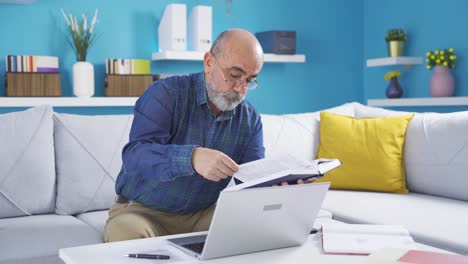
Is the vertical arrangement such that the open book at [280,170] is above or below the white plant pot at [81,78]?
below

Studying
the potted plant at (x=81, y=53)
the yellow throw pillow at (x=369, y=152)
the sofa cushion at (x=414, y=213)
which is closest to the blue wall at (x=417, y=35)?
the yellow throw pillow at (x=369, y=152)

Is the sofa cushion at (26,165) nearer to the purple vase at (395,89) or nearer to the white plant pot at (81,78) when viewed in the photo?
the white plant pot at (81,78)

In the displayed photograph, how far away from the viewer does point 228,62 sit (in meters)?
1.94

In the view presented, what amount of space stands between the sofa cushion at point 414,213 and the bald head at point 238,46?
85 centimetres

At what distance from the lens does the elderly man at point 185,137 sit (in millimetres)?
1930

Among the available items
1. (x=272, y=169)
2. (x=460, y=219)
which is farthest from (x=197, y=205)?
(x=460, y=219)

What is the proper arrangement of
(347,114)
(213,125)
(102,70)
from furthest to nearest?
(102,70)
(347,114)
(213,125)

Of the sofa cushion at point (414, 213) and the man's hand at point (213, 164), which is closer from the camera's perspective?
the man's hand at point (213, 164)

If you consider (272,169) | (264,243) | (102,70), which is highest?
(102,70)

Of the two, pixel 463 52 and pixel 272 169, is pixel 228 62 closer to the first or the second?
pixel 272 169

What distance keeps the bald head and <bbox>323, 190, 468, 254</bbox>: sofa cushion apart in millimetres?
853

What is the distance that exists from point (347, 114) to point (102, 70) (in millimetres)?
1546

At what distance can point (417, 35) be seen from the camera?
4289 millimetres

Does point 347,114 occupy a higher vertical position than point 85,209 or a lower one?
higher
